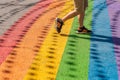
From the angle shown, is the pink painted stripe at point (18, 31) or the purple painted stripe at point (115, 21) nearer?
the pink painted stripe at point (18, 31)

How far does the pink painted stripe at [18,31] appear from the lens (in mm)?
5632

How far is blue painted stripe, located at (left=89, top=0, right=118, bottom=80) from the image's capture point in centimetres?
470

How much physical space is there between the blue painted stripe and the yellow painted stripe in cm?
51

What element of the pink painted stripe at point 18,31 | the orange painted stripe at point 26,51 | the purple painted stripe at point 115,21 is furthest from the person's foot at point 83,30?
the pink painted stripe at point 18,31

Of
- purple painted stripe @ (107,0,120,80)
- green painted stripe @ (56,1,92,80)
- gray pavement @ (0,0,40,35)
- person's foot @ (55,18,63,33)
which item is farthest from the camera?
gray pavement @ (0,0,40,35)

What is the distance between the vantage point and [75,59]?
520 cm

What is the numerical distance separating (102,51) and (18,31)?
188 cm

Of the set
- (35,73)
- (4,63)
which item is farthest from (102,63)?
(4,63)

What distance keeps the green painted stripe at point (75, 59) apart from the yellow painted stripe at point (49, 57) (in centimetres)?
9

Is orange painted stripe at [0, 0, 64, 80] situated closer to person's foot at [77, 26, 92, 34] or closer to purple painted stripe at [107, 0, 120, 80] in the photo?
person's foot at [77, 26, 92, 34]

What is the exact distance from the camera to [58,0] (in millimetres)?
9492

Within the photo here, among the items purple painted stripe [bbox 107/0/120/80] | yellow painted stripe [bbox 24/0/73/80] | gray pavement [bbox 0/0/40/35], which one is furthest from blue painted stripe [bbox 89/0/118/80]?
gray pavement [bbox 0/0/40/35]

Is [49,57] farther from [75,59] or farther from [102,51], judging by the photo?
[102,51]

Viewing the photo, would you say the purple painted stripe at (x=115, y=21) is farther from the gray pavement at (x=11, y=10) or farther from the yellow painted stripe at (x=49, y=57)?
the gray pavement at (x=11, y=10)
